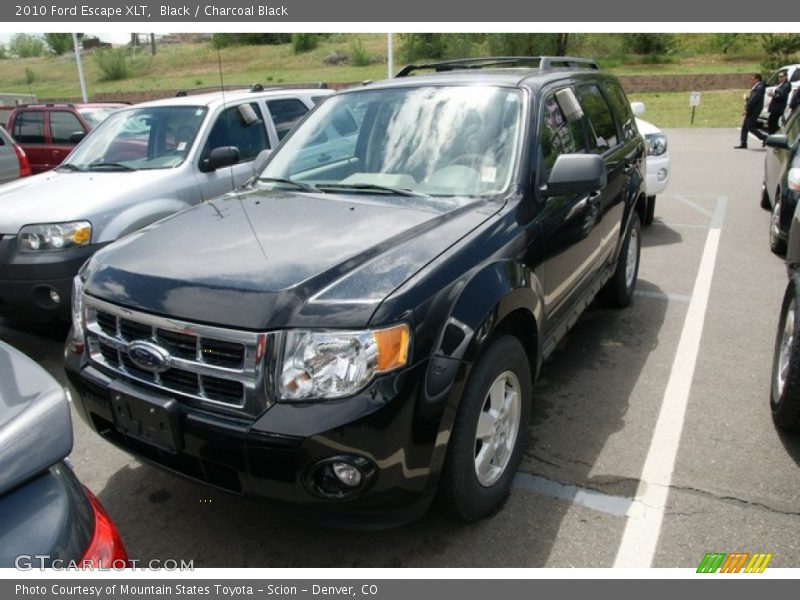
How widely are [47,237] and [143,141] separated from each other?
177cm

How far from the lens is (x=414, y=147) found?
342 cm

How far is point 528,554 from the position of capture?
8.61ft

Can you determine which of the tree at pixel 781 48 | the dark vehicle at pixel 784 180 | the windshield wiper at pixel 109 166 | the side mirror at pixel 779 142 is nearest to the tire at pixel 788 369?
the dark vehicle at pixel 784 180

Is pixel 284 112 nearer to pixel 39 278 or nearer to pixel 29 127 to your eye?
pixel 39 278

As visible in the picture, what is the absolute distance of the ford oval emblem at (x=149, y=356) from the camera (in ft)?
7.75

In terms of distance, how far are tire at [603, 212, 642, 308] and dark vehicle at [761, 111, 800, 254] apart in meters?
1.66

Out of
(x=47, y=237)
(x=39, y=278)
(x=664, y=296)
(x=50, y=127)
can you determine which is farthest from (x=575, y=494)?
(x=50, y=127)

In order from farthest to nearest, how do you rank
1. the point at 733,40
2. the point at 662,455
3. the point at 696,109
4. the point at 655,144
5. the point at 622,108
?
the point at 733,40
the point at 696,109
the point at 655,144
the point at 622,108
the point at 662,455

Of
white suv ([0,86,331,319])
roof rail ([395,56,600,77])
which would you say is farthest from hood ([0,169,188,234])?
roof rail ([395,56,600,77])

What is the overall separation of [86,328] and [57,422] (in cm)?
119

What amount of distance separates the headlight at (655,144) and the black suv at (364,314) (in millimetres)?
4516

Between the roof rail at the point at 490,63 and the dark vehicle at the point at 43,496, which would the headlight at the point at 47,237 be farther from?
the dark vehicle at the point at 43,496

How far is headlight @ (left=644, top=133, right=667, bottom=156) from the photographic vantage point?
25.1ft
